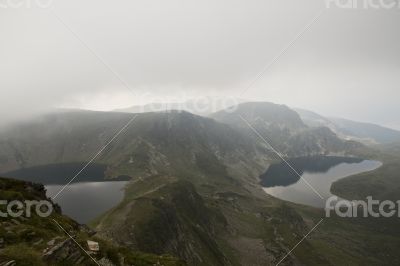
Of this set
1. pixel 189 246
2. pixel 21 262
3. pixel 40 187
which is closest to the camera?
pixel 21 262

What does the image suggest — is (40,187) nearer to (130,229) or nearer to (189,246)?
(130,229)

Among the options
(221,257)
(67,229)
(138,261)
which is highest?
(67,229)

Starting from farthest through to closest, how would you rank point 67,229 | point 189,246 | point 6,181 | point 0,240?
point 189,246, point 6,181, point 67,229, point 0,240

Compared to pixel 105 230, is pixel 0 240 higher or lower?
higher

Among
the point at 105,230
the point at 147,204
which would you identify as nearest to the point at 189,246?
the point at 147,204
